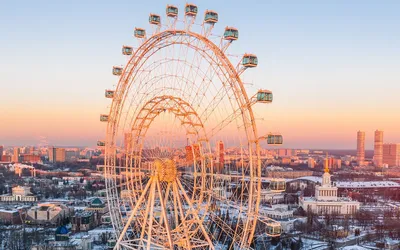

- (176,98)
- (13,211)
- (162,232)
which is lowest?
(13,211)

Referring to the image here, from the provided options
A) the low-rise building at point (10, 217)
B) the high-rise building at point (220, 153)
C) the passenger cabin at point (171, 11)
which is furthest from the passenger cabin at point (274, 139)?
the low-rise building at point (10, 217)

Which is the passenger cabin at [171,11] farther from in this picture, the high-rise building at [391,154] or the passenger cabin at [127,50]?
the high-rise building at [391,154]

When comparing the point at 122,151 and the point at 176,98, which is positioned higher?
the point at 176,98

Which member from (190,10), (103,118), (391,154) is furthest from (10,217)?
(391,154)

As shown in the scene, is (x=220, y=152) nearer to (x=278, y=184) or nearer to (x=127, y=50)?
(x=278, y=184)

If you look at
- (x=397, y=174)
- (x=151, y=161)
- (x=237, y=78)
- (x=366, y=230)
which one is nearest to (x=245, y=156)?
(x=237, y=78)

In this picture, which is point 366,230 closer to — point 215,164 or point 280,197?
point 280,197
